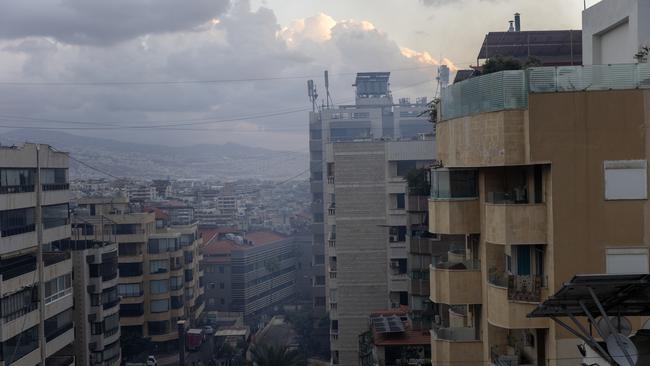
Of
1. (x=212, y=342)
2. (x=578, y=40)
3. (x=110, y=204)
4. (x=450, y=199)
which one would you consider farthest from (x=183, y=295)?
(x=450, y=199)

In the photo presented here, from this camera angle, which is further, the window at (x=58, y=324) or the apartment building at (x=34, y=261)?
the window at (x=58, y=324)

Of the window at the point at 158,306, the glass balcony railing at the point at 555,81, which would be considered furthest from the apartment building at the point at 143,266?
the glass balcony railing at the point at 555,81

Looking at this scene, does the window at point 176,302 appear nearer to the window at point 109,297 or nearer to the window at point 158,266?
the window at point 158,266

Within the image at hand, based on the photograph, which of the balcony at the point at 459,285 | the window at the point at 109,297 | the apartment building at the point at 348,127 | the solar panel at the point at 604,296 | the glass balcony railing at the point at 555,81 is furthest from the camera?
the apartment building at the point at 348,127

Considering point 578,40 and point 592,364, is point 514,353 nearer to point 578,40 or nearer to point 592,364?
point 592,364

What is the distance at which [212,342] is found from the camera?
182 ft

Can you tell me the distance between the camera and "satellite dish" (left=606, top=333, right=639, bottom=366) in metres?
7.86

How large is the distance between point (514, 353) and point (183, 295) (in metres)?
42.2

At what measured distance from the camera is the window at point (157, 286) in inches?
1943

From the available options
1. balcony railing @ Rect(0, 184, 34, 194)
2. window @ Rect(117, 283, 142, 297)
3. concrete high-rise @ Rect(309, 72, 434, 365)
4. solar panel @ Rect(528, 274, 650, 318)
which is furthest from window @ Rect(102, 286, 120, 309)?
solar panel @ Rect(528, 274, 650, 318)

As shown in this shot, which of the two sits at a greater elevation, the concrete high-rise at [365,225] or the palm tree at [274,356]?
the concrete high-rise at [365,225]

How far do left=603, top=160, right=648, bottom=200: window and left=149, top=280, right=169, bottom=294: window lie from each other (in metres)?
41.4

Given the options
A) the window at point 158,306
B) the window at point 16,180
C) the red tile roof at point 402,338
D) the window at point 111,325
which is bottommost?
the window at point 158,306

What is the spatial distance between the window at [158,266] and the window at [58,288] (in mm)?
17564
